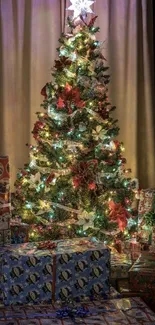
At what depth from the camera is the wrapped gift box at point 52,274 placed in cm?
246

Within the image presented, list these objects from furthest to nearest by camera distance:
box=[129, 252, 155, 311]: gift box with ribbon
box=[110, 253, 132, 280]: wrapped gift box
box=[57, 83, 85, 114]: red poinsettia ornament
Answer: box=[57, 83, 85, 114]: red poinsettia ornament → box=[110, 253, 132, 280]: wrapped gift box → box=[129, 252, 155, 311]: gift box with ribbon

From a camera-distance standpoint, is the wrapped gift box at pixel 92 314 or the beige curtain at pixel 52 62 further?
the beige curtain at pixel 52 62

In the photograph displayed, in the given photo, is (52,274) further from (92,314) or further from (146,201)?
(146,201)

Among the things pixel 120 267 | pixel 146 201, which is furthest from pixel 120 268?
pixel 146 201

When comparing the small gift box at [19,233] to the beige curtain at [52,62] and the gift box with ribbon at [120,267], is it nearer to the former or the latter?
the gift box with ribbon at [120,267]

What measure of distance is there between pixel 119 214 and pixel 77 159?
485mm

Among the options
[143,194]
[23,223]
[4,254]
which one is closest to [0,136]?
[23,223]

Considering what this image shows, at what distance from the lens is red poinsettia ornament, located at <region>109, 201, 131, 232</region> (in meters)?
3.48

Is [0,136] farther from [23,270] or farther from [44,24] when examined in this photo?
[23,270]

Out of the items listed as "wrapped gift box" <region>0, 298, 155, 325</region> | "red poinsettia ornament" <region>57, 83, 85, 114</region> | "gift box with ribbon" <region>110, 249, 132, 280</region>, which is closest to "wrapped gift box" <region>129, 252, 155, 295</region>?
"wrapped gift box" <region>0, 298, 155, 325</region>

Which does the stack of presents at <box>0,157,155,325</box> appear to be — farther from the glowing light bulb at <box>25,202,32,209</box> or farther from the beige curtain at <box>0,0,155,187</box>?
the beige curtain at <box>0,0,155,187</box>

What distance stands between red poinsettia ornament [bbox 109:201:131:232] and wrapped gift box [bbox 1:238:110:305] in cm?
95

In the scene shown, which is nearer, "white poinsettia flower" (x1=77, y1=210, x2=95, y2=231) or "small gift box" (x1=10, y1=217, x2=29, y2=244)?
"small gift box" (x1=10, y1=217, x2=29, y2=244)

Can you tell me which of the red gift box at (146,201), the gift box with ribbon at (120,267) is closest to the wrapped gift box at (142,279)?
the gift box with ribbon at (120,267)
